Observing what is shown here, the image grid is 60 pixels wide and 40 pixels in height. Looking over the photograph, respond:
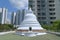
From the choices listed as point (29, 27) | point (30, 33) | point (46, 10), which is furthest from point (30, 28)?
point (46, 10)

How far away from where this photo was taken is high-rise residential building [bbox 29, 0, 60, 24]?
6397cm

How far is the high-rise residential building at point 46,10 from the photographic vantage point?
210 feet

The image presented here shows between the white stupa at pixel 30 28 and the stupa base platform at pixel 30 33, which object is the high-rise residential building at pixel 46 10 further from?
the stupa base platform at pixel 30 33

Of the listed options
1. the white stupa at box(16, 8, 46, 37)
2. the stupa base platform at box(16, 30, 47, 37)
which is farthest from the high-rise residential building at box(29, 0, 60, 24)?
the stupa base platform at box(16, 30, 47, 37)

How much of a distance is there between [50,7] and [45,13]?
3.72 metres

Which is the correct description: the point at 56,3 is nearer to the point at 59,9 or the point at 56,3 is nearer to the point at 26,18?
the point at 59,9

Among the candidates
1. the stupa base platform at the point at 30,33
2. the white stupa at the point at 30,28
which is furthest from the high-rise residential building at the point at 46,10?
the stupa base platform at the point at 30,33

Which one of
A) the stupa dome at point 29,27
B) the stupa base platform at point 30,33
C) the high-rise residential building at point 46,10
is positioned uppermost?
the high-rise residential building at point 46,10

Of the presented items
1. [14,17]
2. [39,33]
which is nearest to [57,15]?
[39,33]

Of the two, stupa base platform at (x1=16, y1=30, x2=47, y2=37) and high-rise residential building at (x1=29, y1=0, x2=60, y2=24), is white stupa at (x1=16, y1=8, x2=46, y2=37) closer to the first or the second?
stupa base platform at (x1=16, y1=30, x2=47, y2=37)

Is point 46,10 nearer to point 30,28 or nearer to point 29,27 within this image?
point 29,27

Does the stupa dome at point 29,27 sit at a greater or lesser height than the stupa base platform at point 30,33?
greater

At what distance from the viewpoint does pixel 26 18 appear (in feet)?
133

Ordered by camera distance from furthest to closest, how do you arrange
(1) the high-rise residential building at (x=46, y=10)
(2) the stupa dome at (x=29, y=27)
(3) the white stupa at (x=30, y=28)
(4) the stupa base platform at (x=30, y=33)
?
(1) the high-rise residential building at (x=46, y=10), (2) the stupa dome at (x=29, y=27), (3) the white stupa at (x=30, y=28), (4) the stupa base platform at (x=30, y=33)
